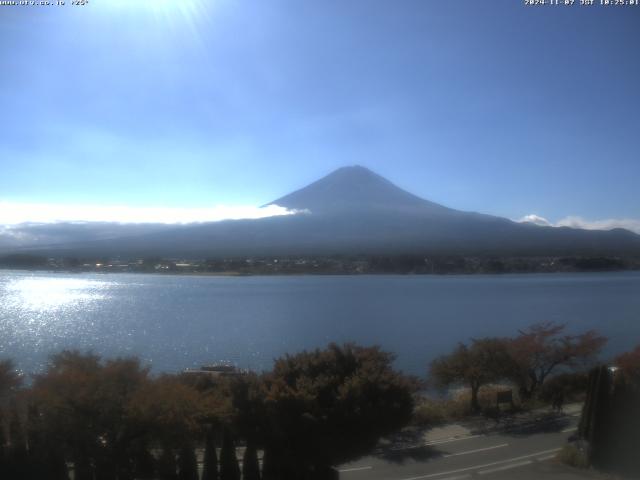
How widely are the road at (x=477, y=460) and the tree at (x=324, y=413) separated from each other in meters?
0.90

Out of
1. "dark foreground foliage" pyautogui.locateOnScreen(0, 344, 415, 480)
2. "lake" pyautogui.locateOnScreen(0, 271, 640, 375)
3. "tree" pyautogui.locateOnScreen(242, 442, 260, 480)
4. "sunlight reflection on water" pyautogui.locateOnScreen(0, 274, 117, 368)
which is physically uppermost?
"dark foreground foliage" pyautogui.locateOnScreen(0, 344, 415, 480)

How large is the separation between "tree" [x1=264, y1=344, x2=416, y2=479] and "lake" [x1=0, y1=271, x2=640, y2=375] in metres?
6.67

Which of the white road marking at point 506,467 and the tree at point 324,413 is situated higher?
the tree at point 324,413

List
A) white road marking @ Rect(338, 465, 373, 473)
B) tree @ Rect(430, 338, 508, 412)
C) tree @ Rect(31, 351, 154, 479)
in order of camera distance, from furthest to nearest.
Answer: tree @ Rect(430, 338, 508, 412) → white road marking @ Rect(338, 465, 373, 473) → tree @ Rect(31, 351, 154, 479)

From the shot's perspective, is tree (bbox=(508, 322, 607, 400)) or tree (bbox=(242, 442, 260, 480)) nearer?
tree (bbox=(242, 442, 260, 480))

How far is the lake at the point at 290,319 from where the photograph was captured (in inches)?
736

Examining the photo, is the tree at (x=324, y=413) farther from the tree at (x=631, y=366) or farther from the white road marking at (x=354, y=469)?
the tree at (x=631, y=366)

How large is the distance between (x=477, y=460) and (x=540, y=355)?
6334 mm

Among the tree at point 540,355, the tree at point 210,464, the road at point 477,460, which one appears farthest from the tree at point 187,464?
the tree at point 540,355

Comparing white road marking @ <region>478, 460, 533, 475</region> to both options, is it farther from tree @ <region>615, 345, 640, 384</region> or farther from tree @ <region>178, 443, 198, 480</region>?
tree @ <region>178, 443, 198, 480</region>

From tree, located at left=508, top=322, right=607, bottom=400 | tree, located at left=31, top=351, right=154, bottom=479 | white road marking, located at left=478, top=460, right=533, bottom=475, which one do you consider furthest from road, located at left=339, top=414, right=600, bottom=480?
tree, located at left=508, top=322, right=607, bottom=400

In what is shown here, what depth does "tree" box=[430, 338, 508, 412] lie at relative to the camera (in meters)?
12.6

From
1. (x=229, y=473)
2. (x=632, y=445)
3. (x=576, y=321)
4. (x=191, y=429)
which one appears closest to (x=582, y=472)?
(x=632, y=445)

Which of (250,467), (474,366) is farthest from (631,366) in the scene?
(250,467)
